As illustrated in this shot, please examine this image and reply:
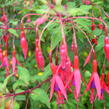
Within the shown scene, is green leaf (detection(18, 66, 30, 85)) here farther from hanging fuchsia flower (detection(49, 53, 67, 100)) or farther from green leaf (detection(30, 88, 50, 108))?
hanging fuchsia flower (detection(49, 53, 67, 100))

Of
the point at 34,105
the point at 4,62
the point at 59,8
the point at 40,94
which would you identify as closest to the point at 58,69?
the point at 59,8

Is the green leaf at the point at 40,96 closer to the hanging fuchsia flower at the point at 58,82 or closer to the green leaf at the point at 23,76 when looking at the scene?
the green leaf at the point at 23,76

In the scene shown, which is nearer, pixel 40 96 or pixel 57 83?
pixel 57 83

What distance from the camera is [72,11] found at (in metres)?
0.82

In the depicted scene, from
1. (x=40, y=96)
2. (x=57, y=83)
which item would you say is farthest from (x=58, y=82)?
(x=40, y=96)

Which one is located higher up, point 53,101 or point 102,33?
point 102,33

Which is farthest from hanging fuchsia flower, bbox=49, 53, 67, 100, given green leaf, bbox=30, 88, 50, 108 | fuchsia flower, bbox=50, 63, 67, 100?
green leaf, bbox=30, 88, 50, 108

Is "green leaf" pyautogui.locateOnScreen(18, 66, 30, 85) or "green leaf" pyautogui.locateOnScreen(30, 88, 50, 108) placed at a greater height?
"green leaf" pyautogui.locateOnScreen(18, 66, 30, 85)

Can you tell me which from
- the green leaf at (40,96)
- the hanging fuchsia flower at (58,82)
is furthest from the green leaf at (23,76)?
the hanging fuchsia flower at (58,82)

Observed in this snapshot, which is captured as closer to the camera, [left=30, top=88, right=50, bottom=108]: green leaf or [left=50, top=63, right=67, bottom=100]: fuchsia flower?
[left=50, top=63, right=67, bottom=100]: fuchsia flower

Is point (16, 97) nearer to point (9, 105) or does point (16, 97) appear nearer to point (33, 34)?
point (9, 105)

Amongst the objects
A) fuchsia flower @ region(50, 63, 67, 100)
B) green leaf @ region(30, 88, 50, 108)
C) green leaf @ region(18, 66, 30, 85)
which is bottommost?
green leaf @ region(30, 88, 50, 108)

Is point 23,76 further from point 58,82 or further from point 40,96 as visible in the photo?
point 58,82

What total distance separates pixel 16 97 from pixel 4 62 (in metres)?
0.18
